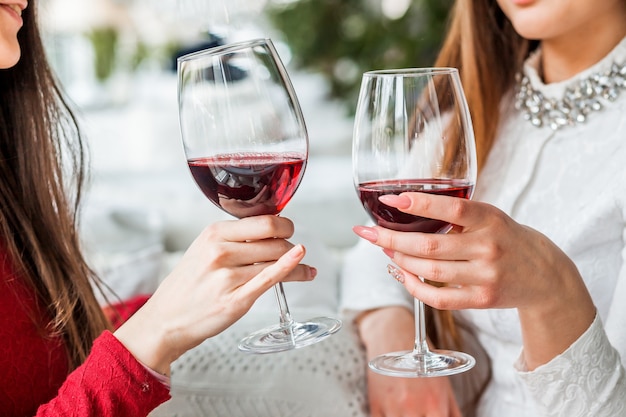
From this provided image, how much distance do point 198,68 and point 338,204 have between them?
2047 millimetres

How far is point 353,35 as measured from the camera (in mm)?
4348

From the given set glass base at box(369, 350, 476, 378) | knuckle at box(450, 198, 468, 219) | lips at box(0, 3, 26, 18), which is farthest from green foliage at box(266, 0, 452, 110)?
knuckle at box(450, 198, 468, 219)

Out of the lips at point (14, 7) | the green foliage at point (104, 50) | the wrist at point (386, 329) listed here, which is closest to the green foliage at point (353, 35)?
the green foliage at point (104, 50)

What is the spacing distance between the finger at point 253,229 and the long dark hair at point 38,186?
534 millimetres

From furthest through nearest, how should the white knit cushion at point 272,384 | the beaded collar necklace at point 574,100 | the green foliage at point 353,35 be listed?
the green foliage at point 353,35 → the beaded collar necklace at point 574,100 → the white knit cushion at point 272,384

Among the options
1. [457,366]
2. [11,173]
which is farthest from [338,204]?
[457,366]

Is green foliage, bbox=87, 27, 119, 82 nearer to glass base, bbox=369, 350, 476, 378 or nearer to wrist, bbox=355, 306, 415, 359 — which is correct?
wrist, bbox=355, 306, 415, 359

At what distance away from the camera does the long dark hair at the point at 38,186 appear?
1.41 meters

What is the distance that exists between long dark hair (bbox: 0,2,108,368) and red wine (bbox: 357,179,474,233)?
0.68 m

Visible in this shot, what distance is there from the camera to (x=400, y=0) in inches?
188

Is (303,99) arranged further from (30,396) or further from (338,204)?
(30,396)

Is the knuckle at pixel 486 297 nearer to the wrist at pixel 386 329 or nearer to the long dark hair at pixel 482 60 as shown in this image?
the wrist at pixel 386 329

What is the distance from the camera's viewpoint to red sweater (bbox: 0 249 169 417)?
1.07 m

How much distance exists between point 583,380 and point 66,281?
87cm
